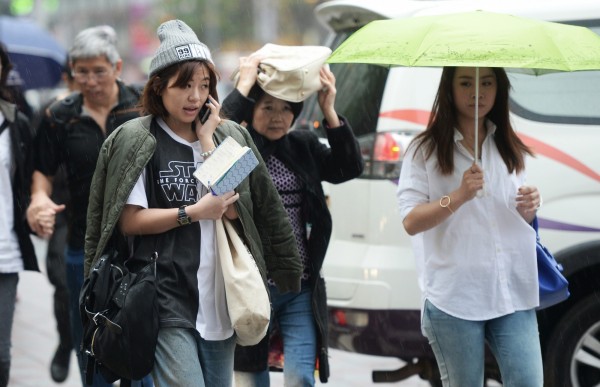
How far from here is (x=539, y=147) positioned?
5.39 m

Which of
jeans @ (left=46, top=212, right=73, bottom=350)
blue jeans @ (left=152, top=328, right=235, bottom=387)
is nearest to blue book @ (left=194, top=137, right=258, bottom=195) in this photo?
blue jeans @ (left=152, top=328, right=235, bottom=387)

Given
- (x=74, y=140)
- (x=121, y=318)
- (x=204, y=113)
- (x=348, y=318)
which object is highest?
(x=204, y=113)

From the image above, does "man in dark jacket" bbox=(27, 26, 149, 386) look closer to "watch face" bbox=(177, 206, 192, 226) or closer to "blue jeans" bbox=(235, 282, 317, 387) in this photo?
"blue jeans" bbox=(235, 282, 317, 387)

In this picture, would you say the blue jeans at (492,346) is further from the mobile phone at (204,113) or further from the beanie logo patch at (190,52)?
the beanie logo patch at (190,52)

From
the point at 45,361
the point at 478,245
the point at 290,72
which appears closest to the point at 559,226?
the point at 478,245

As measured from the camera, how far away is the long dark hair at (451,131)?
4219mm

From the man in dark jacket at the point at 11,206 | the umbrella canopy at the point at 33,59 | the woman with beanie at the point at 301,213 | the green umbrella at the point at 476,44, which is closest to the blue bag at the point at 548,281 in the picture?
the green umbrella at the point at 476,44

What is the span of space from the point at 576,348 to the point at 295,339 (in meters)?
1.52

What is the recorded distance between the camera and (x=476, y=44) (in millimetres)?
3770

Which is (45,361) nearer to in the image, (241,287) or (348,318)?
(348,318)

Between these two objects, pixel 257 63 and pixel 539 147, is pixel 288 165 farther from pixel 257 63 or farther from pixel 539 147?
pixel 539 147

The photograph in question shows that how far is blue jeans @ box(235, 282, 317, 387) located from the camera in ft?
15.3

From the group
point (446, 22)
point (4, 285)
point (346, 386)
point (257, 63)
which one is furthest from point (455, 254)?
point (346, 386)

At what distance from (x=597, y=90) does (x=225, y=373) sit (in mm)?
2591
